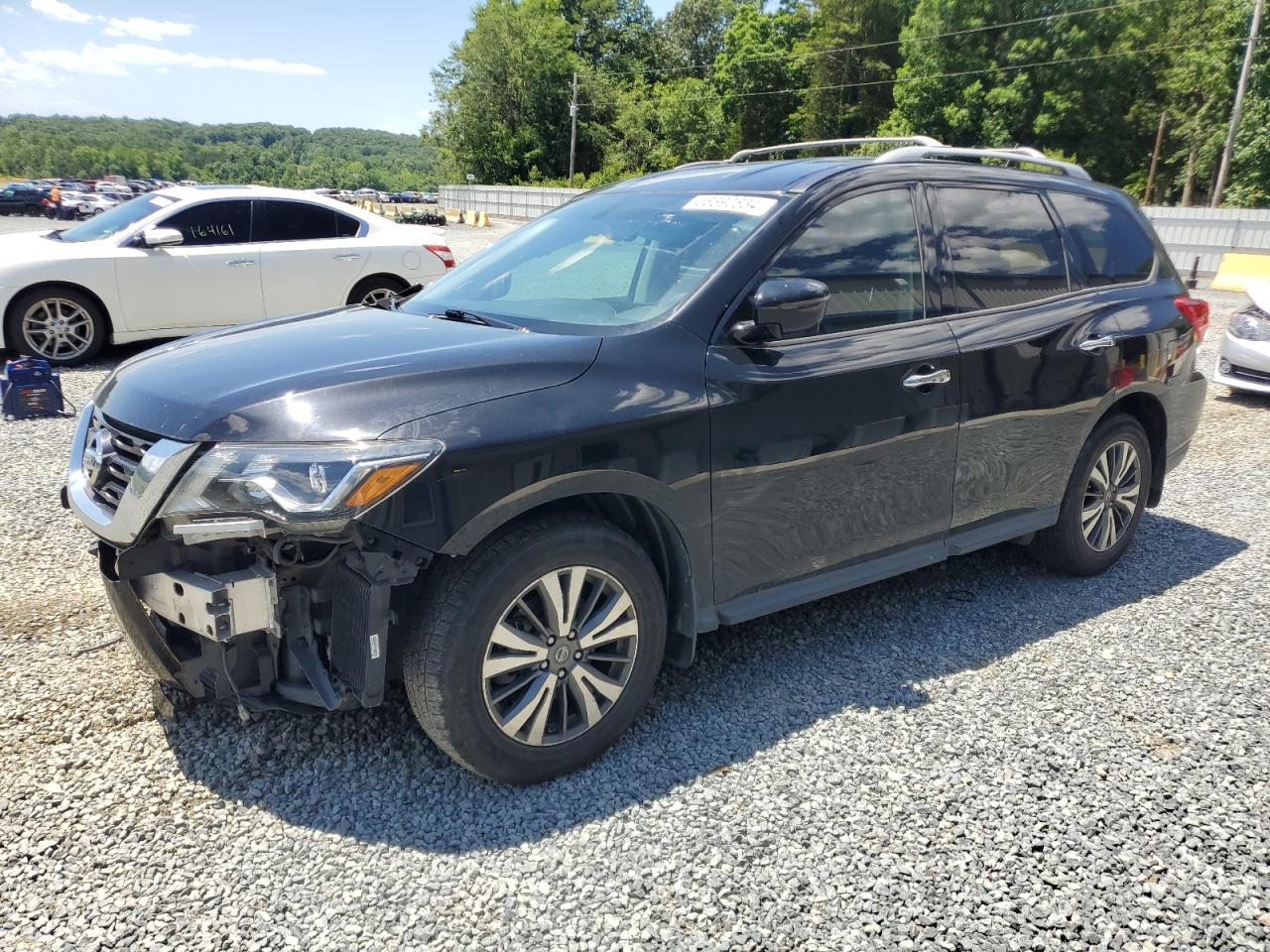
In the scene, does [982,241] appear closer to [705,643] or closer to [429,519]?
[705,643]

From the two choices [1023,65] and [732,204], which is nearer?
[732,204]

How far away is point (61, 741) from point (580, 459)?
195 cm

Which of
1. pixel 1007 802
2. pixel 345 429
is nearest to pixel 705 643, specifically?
pixel 1007 802

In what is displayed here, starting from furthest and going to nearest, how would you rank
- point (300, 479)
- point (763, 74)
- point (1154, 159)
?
point (763, 74) < point (1154, 159) < point (300, 479)

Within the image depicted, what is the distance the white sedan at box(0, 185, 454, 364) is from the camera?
859 centimetres

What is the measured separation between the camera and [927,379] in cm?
358

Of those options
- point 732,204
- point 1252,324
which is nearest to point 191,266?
point 732,204

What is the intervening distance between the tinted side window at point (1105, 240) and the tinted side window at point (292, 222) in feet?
24.6

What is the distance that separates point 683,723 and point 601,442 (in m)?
1.14

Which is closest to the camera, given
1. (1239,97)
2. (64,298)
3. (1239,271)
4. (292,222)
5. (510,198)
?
(64,298)

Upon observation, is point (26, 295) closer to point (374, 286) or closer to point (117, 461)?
point (374, 286)

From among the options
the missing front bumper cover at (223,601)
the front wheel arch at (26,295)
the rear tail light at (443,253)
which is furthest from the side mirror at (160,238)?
the missing front bumper cover at (223,601)

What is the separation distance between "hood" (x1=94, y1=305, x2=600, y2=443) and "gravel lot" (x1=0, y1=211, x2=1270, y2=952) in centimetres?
112

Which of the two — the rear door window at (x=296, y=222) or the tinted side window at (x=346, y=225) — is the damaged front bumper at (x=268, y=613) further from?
the tinted side window at (x=346, y=225)
